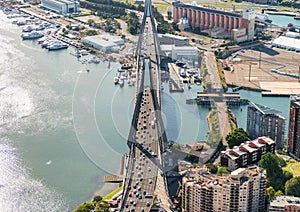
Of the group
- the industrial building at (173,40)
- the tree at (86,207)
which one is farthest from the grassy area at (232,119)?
the industrial building at (173,40)

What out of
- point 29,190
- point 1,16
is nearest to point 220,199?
point 29,190

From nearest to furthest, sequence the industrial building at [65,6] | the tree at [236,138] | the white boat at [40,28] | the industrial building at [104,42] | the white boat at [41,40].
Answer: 1. the tree at [236,138]
2. the industrial building at [104,42]
3. the white boat at [41,40]
4. the white boat at [40,28]
5. the industrial building at [65,6]

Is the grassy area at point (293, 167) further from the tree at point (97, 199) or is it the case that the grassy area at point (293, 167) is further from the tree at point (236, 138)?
the tree at point (97, 199)

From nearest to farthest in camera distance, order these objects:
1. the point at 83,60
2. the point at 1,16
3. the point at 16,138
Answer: the point at 16,138, the point at 83,60, the point at 1,16

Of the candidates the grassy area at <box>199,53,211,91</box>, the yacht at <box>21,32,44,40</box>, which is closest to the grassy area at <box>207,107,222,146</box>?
the grassy area at <box>199,53,211,91</box>

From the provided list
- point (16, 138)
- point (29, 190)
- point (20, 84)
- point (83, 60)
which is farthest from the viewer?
point (83, 60)

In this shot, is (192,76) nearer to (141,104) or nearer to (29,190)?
(141,104)
